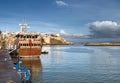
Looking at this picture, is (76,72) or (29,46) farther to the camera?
(29,46)

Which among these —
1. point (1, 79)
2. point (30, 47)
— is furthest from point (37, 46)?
point (1, 79)

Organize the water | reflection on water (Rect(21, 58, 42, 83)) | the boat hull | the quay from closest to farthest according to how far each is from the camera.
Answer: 1. the quay
2. the water
3. reflection on water (Rect(21, 58, 42, 83))
4. the boat hull

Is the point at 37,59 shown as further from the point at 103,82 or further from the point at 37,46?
the point at 103,82

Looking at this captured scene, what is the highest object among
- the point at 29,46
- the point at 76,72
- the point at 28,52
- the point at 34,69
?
the point at 29,46

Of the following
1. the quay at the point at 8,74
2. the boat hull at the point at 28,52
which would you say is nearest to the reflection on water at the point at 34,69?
the boat hull at the point at 28,52

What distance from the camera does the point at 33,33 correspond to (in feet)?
317

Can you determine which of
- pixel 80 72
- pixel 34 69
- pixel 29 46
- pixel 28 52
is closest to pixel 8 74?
pixel 80 72

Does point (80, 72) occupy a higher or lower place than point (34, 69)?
lower

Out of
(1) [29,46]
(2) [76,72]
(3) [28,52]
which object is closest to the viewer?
(2) [76,72]

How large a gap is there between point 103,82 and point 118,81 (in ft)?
11.3

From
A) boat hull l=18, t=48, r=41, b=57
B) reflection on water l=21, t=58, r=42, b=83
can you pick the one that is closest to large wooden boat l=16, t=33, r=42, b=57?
boat hull l=18, t=48, r=41, b=57

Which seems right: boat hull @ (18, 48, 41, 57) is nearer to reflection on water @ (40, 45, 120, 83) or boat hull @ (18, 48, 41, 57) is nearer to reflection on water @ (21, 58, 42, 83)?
reflection on water @ (21, 58, 42, 83)

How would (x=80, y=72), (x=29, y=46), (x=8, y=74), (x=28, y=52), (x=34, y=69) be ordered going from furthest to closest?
(x=28, y=52)
(x=29, y=46)
(x=34, y=69)
(x=80, y=72)
(x=8, y=74)

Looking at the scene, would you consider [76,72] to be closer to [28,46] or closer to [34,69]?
[34,69]
